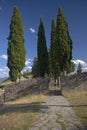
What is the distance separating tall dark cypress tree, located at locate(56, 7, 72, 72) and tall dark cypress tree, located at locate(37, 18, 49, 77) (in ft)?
19.7

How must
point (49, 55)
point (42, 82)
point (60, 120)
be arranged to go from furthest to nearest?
point (49, 55) < point (42, 82) < point (60, 120)

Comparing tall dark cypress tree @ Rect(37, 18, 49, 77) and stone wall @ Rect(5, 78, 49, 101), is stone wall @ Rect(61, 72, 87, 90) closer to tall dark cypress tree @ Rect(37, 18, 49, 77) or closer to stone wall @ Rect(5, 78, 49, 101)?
stone wall @ Rect(5, 78, 49, 101)

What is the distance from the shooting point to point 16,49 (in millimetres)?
39812

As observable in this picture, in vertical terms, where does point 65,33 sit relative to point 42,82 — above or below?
above

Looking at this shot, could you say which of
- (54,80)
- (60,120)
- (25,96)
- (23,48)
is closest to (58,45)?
(23,48)

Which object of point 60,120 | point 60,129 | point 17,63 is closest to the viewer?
point 60,129

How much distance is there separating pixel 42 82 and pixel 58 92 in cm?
195

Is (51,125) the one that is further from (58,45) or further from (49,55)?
(49,55)

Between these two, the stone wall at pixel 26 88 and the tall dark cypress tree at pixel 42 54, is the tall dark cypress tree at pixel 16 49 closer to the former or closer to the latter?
the tall dark cypress tree at pixel 42 54

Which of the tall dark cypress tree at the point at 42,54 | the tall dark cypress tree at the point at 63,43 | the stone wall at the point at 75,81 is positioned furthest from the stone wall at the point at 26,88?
the tall dark cypress tree at the point at 42,54

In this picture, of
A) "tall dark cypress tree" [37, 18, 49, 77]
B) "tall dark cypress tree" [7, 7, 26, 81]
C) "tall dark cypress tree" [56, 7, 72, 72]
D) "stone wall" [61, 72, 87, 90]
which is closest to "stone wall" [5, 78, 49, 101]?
"stone wall" [61, 72, 87, 90]

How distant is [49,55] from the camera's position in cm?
5016

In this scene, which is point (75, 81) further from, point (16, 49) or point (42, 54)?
point (42, 54)

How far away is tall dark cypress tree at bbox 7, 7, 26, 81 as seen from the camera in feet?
129
